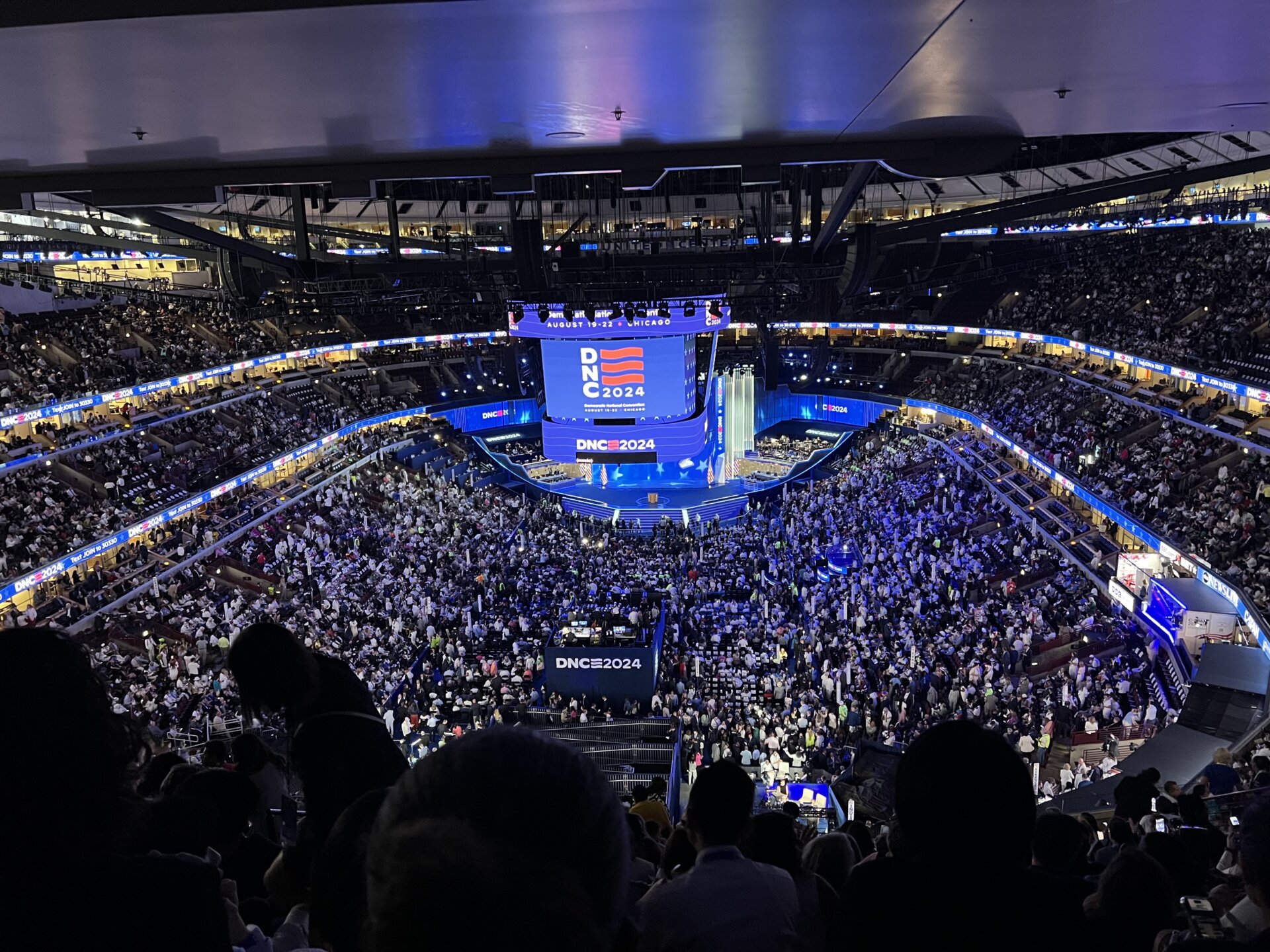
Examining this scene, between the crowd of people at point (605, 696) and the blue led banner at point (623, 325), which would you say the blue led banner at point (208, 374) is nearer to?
the crowd of people at point (605, 696)

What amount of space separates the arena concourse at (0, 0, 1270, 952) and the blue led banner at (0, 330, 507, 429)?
333 millimetres

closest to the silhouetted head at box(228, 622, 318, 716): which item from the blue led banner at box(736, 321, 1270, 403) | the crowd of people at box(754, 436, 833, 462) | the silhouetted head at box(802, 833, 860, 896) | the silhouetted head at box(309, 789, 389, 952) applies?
the silhouetted head at box(309, 789, 389, 952)

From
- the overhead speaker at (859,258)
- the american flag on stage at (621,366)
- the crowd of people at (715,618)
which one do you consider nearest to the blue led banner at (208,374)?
the crowd of people at (715,618)

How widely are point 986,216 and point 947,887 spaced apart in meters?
16.3

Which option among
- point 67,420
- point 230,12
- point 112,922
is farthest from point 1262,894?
point 67,420

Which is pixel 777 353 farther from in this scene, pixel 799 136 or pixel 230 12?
pixel 230 12

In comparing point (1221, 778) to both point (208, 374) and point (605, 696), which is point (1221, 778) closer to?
point (605, 696)

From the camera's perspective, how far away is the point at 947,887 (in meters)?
1.77

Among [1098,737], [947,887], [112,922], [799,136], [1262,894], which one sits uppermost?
[799,136]

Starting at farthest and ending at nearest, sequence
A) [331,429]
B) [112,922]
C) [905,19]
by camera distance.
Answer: [331,429], [905,19], [112,922]

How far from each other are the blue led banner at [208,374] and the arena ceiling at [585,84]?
20131 millimetres

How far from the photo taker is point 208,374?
3256 cm

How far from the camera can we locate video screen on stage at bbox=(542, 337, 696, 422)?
3284cm

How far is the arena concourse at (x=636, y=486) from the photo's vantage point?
5.83 feet
